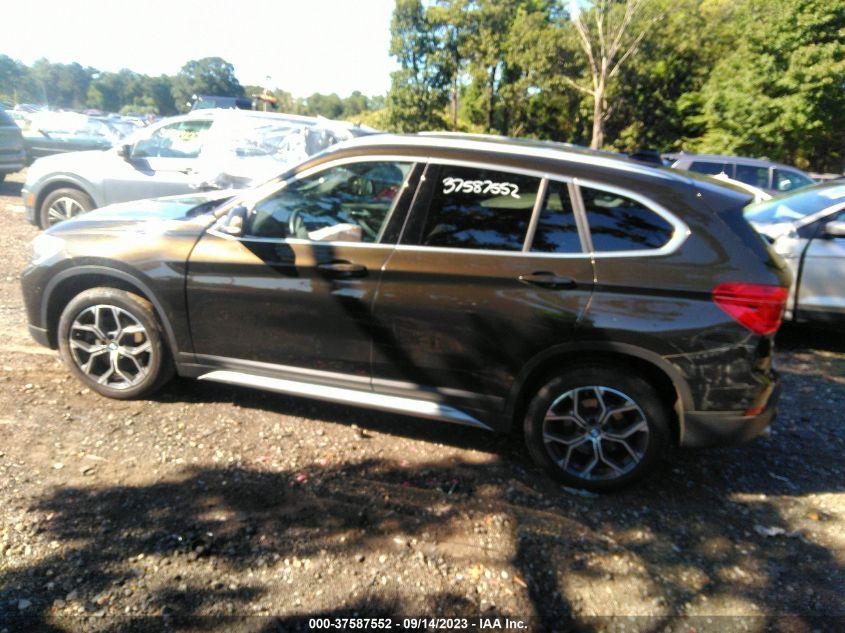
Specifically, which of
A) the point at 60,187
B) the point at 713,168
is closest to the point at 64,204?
the point at 60,187

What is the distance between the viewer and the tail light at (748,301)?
3.18m

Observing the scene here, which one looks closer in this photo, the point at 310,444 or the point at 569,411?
the point at 569,411

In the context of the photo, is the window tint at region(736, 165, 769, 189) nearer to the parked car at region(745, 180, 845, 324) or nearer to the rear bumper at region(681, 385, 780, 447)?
the parked car at region(745, 180, 845, 324)

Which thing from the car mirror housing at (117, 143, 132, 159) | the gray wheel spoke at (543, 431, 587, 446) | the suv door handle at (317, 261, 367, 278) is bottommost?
the gray wheel spoke at (543, 431, 587, 446)

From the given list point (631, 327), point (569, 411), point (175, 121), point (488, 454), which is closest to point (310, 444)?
point (488, 454)

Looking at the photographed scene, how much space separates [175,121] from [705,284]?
25.0 ft

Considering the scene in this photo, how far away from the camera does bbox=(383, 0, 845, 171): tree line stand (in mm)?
21859

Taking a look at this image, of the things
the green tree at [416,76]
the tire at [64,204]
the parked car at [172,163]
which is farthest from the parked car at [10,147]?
the green tree at [416,76]

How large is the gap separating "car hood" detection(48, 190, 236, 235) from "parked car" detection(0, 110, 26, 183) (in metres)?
10.0

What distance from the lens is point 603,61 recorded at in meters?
28.5

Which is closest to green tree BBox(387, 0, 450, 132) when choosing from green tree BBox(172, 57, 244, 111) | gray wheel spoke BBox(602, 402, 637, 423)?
gray wheel spoke BBox(602, 402, 637, 423)

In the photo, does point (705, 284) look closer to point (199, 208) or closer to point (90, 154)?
point (199, 208)

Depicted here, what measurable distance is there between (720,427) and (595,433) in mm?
631

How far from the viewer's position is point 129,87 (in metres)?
99.2
